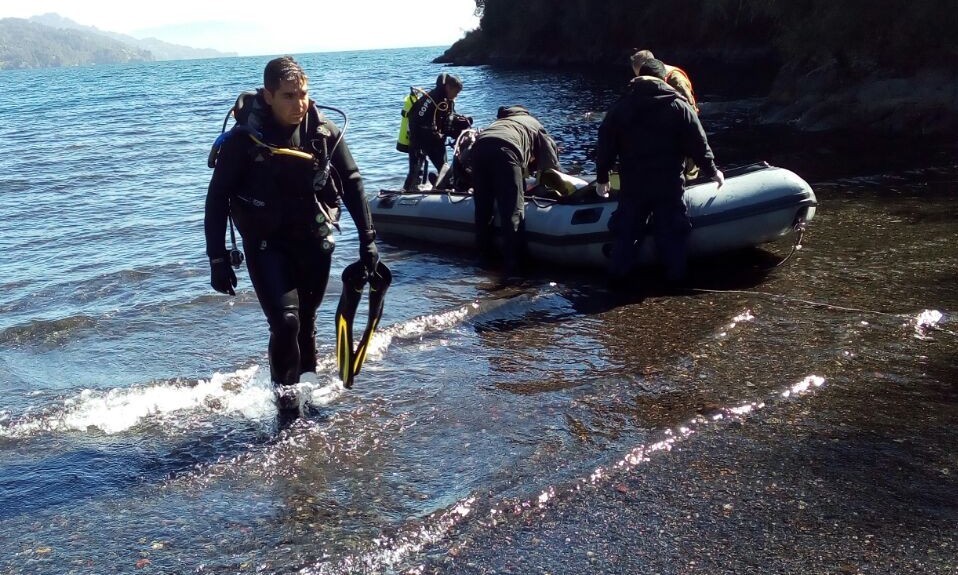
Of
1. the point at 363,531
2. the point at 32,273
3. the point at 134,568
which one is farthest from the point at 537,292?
the point at 32,273

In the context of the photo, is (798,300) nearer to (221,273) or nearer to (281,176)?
(281,176)

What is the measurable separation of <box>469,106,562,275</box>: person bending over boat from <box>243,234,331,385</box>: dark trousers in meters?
3.18

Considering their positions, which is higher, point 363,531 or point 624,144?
point 624,144

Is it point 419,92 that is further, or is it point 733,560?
point 419,92

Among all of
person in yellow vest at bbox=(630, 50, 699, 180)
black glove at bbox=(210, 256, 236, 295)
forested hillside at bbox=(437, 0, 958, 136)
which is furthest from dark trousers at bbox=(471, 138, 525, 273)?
forested hillside at bbox=(437, 0, 958, 136)

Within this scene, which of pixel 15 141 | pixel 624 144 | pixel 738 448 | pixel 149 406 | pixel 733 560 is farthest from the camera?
pixel 15 141

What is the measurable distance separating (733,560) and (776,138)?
13.6m

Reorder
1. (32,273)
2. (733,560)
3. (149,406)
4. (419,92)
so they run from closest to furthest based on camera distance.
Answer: (733,560)
(149,406)
(32,273)
(419,92)

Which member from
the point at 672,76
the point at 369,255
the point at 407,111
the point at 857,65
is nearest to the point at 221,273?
the point at 369,255

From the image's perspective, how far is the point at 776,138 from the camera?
15.6 m

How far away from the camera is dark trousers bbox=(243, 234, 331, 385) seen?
15.0ft

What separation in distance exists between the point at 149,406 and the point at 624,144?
3.97 metres

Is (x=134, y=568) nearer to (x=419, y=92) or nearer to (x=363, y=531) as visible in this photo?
(x=363, y=531)

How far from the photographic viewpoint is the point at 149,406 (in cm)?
534
